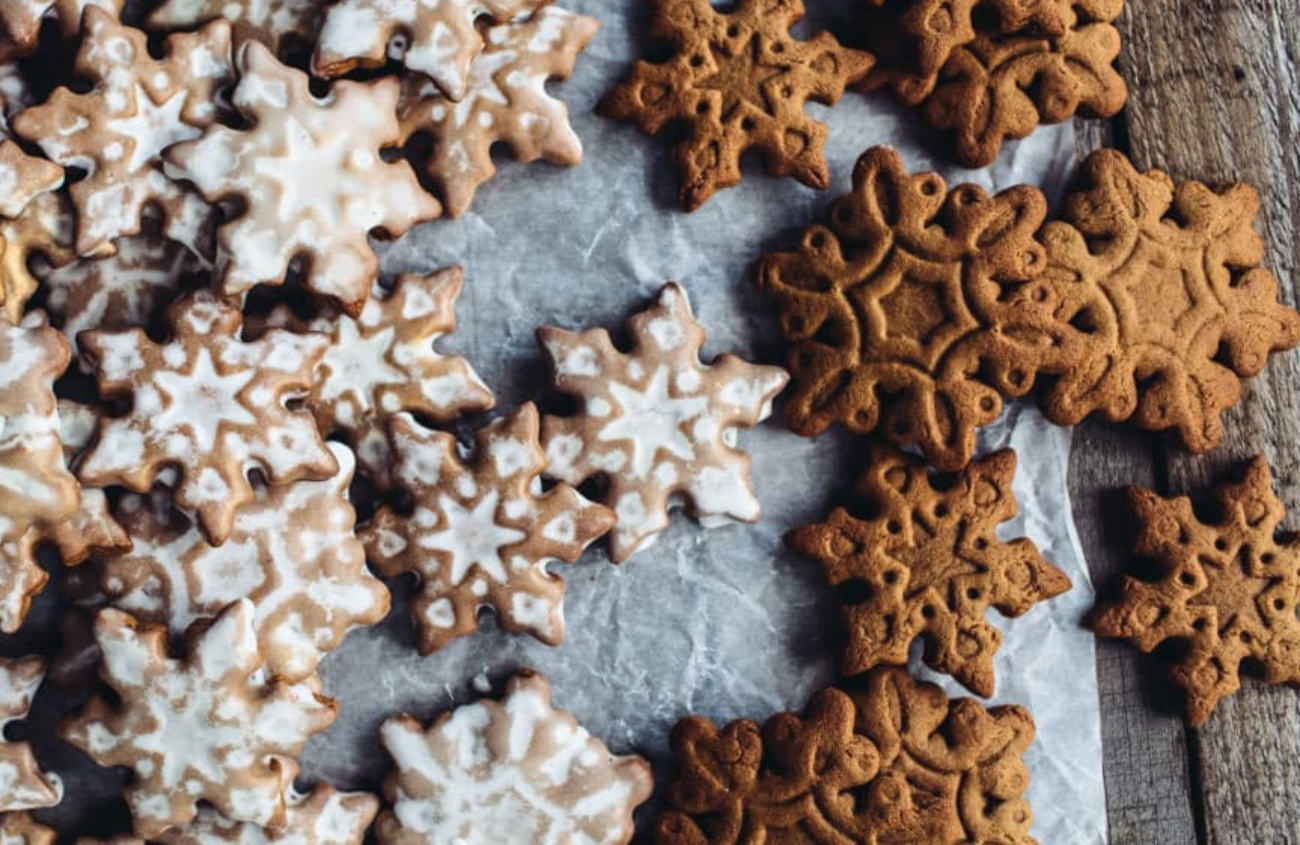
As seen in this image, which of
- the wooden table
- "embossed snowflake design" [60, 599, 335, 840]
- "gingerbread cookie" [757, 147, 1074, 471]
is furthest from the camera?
the wooden table

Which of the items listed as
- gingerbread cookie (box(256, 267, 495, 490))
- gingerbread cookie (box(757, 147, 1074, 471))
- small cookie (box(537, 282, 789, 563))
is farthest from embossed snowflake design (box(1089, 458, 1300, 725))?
gingerbread cookie (box(256, 267, 495, 490))

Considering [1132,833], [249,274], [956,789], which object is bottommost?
[1132,833]

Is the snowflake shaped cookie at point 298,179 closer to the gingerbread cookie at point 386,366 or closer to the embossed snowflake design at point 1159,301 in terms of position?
the gingerbread cookie at point 386,366

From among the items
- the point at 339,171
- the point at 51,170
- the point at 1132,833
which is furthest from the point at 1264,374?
the point at 51,170

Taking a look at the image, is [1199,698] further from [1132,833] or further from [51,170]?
[51,170]

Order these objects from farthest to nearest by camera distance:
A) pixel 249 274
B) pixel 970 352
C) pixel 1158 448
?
pixel 1158 448 < pixel 970 352 < pixel 249 274

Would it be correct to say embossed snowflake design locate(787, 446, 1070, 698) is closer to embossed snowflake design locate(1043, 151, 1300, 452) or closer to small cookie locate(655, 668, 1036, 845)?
small cookie locate(655, 668, 1036, 845)

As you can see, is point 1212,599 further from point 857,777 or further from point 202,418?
→ point 202,418

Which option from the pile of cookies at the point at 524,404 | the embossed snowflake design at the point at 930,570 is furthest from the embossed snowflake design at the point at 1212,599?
the embossed snowflake design at the point at 930,570

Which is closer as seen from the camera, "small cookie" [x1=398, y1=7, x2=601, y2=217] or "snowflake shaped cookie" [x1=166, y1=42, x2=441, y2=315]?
"snowflake shaped cookie" [x1=166, y1=42, x2=441, y2=315]
